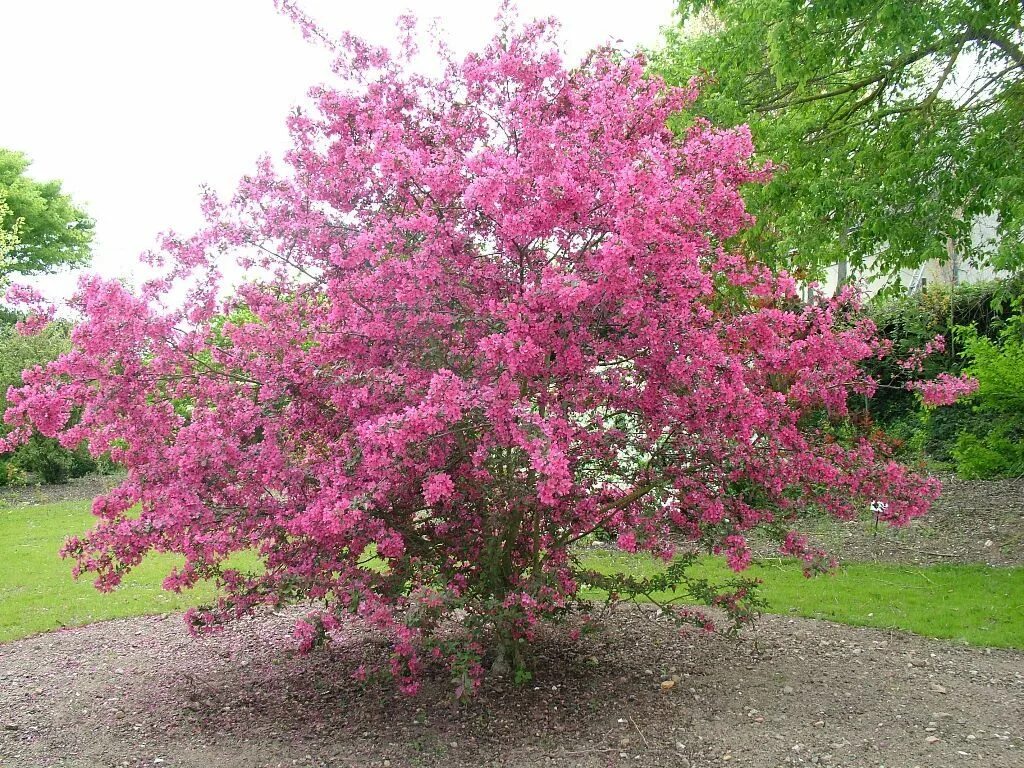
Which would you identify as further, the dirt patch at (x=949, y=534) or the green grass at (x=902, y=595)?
the dirt patch at (x=949, y=534)

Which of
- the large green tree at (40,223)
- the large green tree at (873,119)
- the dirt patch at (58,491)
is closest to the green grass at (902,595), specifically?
the large green tree at (873,119)

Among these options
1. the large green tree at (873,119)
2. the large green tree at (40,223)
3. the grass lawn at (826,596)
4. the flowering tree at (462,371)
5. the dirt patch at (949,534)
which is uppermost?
the large green tree at (40,223)

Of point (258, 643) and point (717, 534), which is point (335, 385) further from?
point (258, 643)

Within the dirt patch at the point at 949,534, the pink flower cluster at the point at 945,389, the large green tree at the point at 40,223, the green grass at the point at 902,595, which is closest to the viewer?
the pink flower cluster at the point at 945,389

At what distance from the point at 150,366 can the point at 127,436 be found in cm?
38

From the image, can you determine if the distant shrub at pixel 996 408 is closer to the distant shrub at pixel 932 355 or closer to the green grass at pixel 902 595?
the distant shrub at pixel 932 355

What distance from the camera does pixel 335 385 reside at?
14.9ft

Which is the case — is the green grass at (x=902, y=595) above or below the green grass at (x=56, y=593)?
above

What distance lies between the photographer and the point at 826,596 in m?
7.30

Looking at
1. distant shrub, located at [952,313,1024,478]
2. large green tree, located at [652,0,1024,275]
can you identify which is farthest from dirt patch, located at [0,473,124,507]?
distant shrub, located at [952,313,1024,478]

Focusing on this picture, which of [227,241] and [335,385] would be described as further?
[227,241]

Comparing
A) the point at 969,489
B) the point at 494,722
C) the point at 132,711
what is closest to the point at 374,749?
the point at 494,722

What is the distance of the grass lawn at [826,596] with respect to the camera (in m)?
6.52

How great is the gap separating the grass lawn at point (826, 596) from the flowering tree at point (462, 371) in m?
2.05
